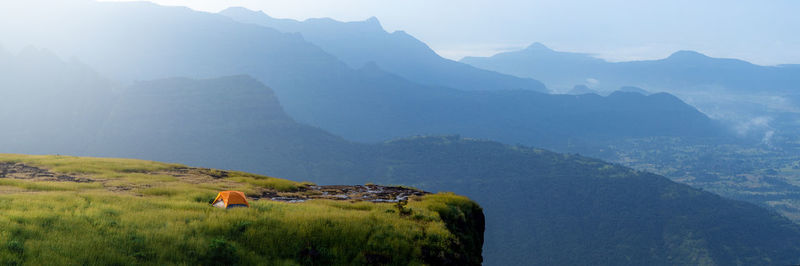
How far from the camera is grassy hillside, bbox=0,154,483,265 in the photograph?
1153cm

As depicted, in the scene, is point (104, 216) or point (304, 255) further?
point (104, 216)

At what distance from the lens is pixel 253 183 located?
27328 mm

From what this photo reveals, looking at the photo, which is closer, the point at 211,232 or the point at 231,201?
the point at 211,232

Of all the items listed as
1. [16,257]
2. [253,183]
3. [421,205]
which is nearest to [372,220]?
[421,205]

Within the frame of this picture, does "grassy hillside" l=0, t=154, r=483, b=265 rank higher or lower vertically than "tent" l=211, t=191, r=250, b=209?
lower

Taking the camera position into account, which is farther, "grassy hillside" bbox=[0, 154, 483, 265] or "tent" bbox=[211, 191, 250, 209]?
"tent" bbox=[211, 191, 250, 209]

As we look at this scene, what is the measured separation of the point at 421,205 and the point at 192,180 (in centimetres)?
1549

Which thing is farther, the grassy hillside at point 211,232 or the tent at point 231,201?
the tent at point 231,201

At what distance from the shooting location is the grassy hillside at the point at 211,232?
1153cm

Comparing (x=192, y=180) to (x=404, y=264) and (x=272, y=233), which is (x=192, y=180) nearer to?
(x=272, y=233)

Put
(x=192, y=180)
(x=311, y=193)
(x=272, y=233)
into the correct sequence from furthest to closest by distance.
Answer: (x=192, y=180), (x=311, y=193), (x=272, y=233)

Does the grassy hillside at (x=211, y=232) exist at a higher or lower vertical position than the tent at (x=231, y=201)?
lower

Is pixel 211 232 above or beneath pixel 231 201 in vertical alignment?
beneath

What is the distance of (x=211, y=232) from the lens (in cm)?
1346
